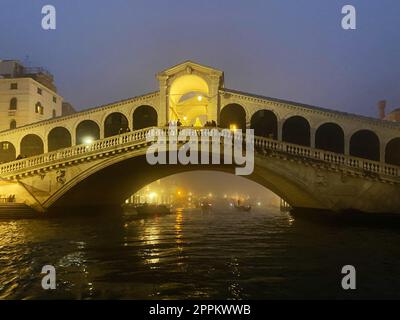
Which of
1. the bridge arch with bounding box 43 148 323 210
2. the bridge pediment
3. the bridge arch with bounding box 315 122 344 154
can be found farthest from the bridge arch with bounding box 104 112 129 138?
the bridge arch with bounding box 315 122 344 154

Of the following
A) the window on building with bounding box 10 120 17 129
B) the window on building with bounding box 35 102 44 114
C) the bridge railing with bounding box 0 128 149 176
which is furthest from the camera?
the window on building with bounding box 35 102 44 114

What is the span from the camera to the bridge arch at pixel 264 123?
2780cm

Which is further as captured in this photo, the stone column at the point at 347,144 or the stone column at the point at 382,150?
the stone column at the point at 347,144

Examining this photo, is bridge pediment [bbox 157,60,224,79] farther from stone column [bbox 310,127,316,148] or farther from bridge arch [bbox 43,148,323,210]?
stone column [bbox 310,127,316,148]

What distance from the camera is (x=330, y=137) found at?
88.7 feet

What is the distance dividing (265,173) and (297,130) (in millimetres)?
5196

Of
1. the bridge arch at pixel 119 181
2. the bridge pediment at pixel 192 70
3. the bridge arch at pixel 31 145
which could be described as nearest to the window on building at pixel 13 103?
the bridge arch at pixel 31 145

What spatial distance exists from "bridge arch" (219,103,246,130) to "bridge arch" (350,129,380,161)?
8862 mm

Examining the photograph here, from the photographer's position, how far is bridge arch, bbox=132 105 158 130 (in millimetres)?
29438

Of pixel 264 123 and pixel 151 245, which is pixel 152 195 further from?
pixel 151 245

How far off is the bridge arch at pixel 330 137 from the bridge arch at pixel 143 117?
13791mm

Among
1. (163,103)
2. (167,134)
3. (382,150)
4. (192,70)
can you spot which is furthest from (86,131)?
(382,150)

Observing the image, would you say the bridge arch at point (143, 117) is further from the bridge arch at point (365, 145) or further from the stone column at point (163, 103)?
the bridge arch at point (365, 145)
